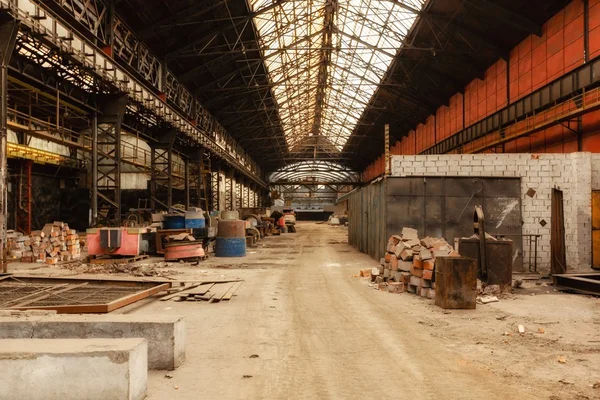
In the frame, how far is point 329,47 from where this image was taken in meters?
24.4

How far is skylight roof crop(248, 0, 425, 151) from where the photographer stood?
21.9m

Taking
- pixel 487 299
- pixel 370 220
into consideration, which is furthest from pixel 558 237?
pixel 370 220

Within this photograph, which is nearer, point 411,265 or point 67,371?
point 67,371

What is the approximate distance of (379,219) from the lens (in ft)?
46.1

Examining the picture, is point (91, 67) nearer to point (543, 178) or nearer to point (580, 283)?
point (543, 178)

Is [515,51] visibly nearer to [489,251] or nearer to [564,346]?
[489,251]

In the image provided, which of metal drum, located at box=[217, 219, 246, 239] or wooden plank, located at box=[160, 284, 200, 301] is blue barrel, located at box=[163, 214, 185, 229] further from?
wooden plank, located at box=[160, 284, 200, 301]

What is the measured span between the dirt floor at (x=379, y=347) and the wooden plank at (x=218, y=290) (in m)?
0.27

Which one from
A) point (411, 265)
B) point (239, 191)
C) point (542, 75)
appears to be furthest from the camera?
point (239, 191)

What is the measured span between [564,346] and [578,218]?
26.6 feet

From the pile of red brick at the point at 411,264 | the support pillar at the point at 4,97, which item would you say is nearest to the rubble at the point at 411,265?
the pile of red brick at the point at 411,264

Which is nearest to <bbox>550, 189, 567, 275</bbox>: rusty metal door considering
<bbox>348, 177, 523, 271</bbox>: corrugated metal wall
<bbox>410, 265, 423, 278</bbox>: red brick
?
<bbox>348, 177, 523, 271</bbox>: corrugated metal wall

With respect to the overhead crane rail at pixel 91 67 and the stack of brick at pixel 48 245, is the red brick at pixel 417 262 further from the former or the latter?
the stack of brick at pixel 48 245

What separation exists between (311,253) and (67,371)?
49.1 ft
